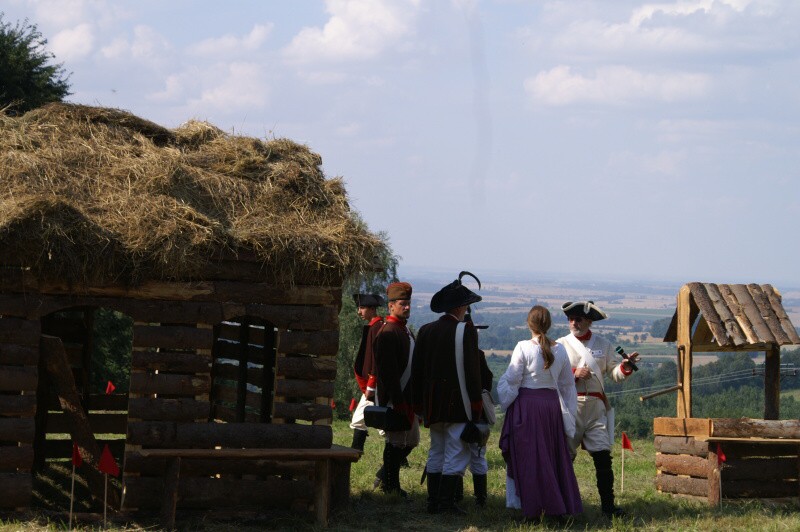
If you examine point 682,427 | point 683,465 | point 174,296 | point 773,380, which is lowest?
point 683,465

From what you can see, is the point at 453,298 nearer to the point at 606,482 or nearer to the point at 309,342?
the point at 309,342

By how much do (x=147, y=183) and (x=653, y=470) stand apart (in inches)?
313

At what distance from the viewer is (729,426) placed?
11.1 m

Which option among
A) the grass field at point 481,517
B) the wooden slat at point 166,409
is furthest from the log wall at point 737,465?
the wooden slat at point 166,409

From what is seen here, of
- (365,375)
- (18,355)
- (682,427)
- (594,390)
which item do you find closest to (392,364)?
(365,375)

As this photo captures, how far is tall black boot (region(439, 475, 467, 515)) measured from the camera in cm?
991

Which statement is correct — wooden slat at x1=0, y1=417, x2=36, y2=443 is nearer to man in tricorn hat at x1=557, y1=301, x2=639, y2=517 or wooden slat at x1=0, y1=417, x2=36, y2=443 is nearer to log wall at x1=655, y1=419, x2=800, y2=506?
man in tricorn hat at x1=557, y1=301, x2=639, y2=517

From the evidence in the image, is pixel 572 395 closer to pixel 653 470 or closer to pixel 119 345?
pixel 653 470

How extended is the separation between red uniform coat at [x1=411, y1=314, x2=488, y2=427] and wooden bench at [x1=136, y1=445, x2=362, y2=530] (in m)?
0.84

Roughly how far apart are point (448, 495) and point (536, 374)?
1.44 metres

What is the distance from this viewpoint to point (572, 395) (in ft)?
31.7

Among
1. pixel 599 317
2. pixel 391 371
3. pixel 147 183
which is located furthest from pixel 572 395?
pixel 147 183

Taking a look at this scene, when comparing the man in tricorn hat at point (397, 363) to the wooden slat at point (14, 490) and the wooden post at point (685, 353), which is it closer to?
the wooden post at point (685, 353)

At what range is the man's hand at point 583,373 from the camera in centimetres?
1002
